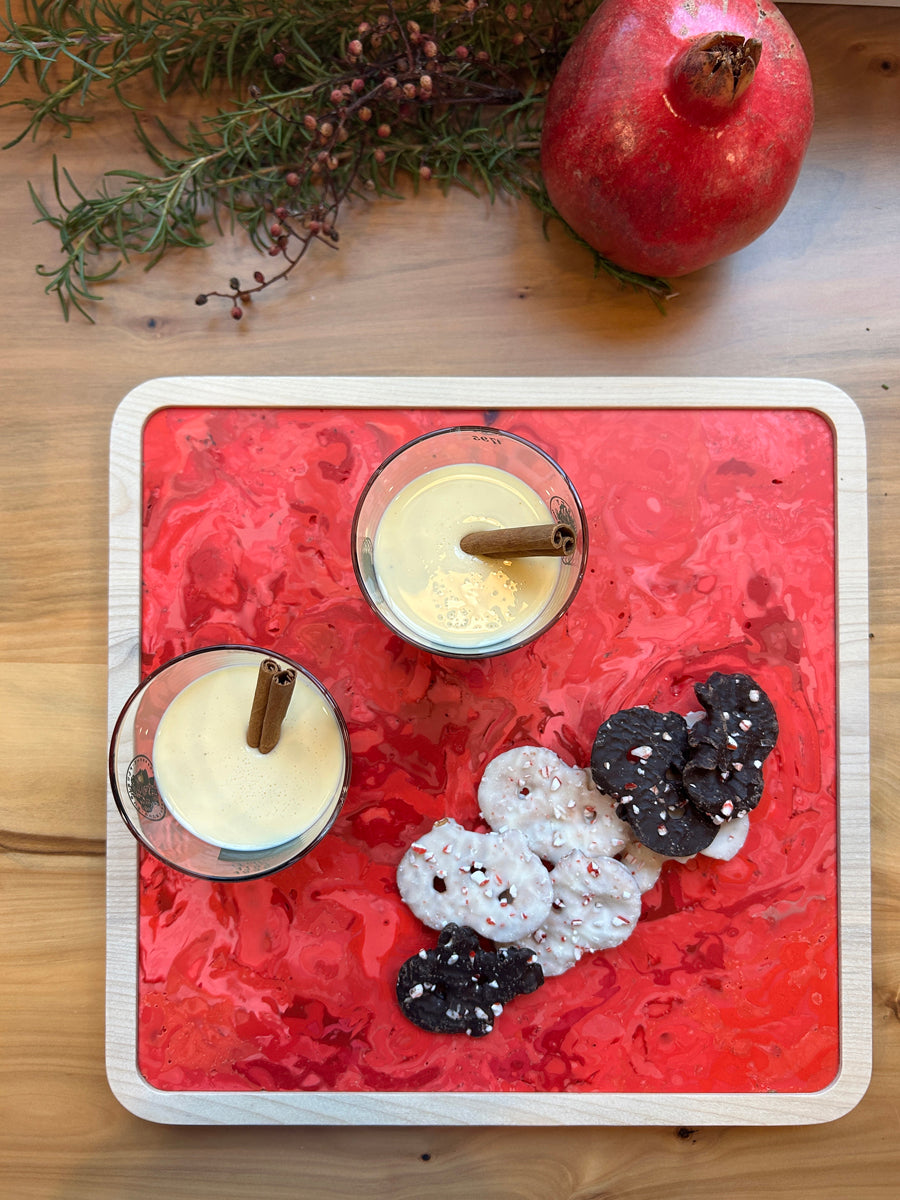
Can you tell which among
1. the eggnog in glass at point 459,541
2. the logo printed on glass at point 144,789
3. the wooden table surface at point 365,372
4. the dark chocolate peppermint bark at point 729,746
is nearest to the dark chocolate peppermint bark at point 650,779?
the dark chocolate peppermint bark at point 729,746

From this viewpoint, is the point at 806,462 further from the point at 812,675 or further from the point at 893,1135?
the point at 893,1135

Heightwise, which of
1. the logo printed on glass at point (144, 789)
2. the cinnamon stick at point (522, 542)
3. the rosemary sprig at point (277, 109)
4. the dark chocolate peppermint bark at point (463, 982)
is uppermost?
the rosemary sprig at point (277, 109)

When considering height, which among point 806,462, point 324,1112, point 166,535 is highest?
point 806,462

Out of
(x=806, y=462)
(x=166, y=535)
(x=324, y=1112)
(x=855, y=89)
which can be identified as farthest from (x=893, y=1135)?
(x=855, y=89)

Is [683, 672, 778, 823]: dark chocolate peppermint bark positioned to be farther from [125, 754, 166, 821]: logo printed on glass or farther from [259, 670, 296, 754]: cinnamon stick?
[125, 754, 166, 821]: logo printed on glass

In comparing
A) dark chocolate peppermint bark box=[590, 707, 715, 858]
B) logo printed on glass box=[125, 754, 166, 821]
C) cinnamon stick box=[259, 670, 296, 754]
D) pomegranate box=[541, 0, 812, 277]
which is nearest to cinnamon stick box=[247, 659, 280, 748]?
cinnamon stick box=[259, 670, 296, 754]

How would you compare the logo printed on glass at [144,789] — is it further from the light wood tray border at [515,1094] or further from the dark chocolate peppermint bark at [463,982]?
the dark chocolate peppermint bark at [463,982]

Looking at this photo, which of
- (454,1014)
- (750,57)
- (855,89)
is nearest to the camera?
(750,57)

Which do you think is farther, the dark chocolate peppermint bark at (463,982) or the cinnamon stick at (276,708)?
the dark chocolate peppermint bark at (463,982)
